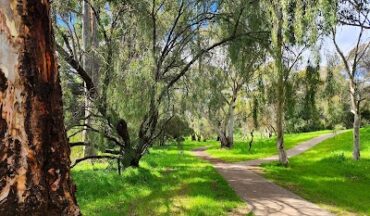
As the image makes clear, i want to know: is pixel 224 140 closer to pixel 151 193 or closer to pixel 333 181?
pixel 333 181

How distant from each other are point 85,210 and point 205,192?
337cm

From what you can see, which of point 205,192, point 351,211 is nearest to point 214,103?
point 205,192

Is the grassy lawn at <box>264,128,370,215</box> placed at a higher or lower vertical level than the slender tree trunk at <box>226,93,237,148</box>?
lower

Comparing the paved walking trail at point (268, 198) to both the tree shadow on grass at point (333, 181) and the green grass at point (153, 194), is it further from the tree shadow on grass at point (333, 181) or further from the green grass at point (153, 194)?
the tree shadow on grass at point (333, 181)

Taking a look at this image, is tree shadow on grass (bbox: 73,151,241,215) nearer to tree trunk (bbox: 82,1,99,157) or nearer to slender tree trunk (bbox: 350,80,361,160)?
tree trunk (bbox: 82,1,99,157)

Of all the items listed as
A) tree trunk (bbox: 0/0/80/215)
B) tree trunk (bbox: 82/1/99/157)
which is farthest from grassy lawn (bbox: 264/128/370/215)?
tree trunk (bbox: 0/0/80/215)

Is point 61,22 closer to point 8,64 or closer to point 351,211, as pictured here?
point 351,211

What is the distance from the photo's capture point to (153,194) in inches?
470

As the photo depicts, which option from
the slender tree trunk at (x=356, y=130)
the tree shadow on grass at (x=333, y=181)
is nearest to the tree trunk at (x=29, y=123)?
the tree shadow on grass at (x=333, y=181)

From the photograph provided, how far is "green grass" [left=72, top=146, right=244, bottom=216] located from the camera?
9859 millimetres

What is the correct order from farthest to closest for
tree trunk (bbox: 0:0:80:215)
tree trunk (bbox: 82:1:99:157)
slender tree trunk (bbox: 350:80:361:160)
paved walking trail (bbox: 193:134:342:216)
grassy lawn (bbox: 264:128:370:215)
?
slender tree trunk (bbox: 350:80:361:160) → tree trunk (bbox: 82:1:99:157) → grassy lawn (bbox: 264:128:370:215) → paved walking trail (bbox: 193:134:342:216) → tree trunk (bbox: 0:0:80:215)

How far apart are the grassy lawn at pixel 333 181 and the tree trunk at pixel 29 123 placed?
317 inches

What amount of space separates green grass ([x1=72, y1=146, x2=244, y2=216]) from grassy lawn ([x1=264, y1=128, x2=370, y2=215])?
2.22m

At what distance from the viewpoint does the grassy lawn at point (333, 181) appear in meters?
11.0
